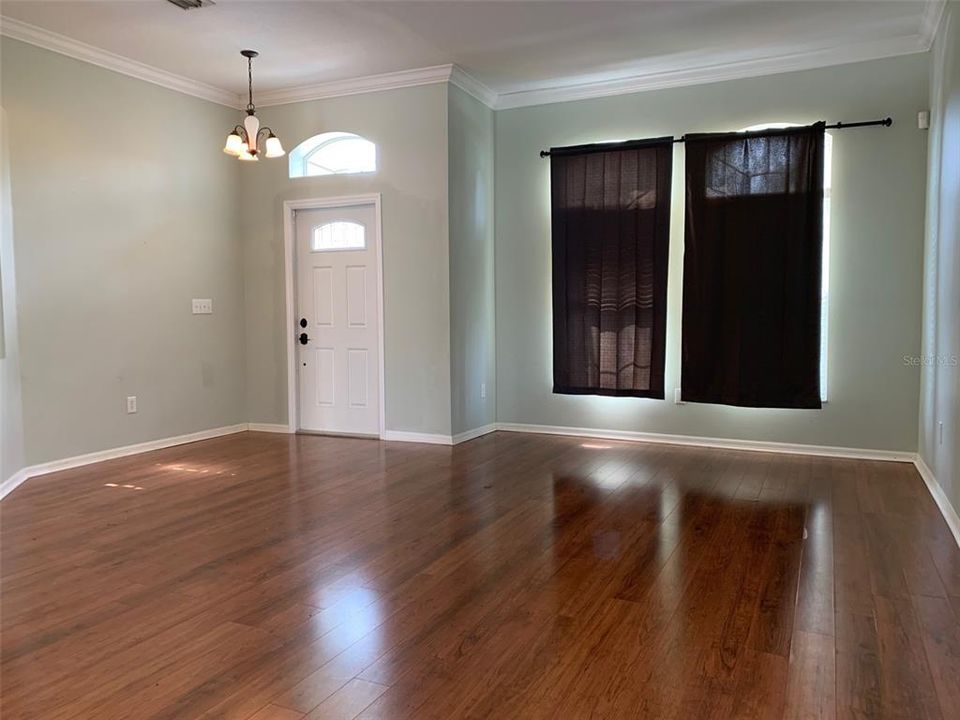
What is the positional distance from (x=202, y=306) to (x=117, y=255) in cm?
90

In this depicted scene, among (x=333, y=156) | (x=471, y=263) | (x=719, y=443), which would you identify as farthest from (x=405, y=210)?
(x=719, y=443)

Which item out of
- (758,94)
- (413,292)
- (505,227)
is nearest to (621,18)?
(758,94)

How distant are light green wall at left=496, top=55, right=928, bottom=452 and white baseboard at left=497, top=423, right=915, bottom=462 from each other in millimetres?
49

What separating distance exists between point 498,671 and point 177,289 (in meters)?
4.67

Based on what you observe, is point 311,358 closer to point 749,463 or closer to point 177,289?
point 177,289

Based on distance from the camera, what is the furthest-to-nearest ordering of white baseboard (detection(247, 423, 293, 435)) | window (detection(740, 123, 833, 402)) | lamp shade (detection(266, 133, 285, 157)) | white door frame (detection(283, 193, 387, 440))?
white baseboard (detection(247, 423, 293, 435))
white door frame (detection(283, 193, 387, 440))
window (detection(740, 123, 833, 402))
lamp shade (detection(266, 133, 285, 157))

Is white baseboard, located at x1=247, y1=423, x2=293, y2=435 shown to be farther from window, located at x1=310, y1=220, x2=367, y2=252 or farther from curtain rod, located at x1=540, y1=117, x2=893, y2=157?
curtain rod, located at x1=540, y1=117, x2=893, y2=157

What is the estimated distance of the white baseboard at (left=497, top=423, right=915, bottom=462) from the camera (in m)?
5.06

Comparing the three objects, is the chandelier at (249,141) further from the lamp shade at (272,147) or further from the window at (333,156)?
the window at (333,156)

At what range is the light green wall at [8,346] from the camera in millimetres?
4191

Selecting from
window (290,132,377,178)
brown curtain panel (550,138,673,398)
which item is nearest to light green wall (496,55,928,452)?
brown curtain panel (550,138,673,398)

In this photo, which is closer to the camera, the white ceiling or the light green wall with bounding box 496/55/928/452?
the white ceiling

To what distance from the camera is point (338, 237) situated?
6.07m

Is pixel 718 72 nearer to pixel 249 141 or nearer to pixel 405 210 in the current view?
pixel 405 210
